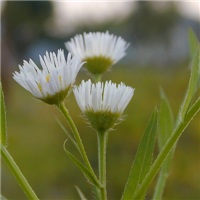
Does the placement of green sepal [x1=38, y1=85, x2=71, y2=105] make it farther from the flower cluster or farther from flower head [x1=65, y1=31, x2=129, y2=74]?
flower head [x1=65, y1=31, x2=129, y2=74]

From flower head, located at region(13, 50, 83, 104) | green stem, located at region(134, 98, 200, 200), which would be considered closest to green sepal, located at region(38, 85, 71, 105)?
flower head, located at region(13, 50, 83, 104)

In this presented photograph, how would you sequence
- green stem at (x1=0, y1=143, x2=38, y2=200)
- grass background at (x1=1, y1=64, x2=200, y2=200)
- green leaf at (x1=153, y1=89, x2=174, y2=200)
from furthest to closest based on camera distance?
grass background at (x1=1, y1=64, x2=200, y2=200)
green leaf at (x1=153, y1=89, x2=174, y2=200)
green stem at (x1=0, y1=143, x2=38, y2=200)

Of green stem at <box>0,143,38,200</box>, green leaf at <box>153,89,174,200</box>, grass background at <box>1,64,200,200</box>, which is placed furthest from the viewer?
grass background at <box>1,64,200,200</box>

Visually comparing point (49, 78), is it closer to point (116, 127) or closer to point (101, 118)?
point (101, 118)

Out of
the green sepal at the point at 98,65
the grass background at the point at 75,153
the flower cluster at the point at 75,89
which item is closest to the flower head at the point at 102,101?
the flower cluster at the point at 75,89

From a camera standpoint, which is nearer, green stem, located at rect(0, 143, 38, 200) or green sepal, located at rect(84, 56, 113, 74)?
green stem, located at rect(0, 143, 38, 200)

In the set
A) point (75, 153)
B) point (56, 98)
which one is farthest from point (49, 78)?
point (75, 153)
